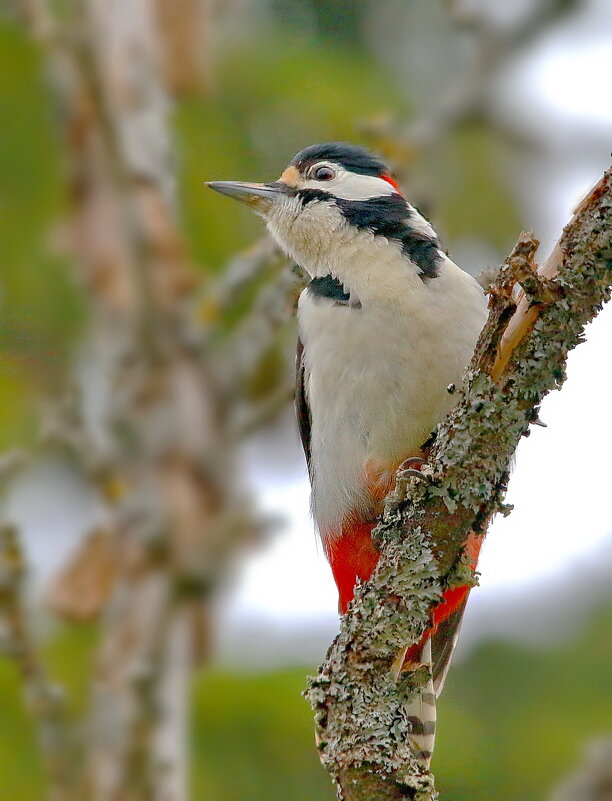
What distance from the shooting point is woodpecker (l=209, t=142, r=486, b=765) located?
3.50 meters

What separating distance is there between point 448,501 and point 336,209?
1.44 metres

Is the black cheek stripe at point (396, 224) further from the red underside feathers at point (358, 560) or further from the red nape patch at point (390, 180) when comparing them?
the red underside feathers at point (358, 560)

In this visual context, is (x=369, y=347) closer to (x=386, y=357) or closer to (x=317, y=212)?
(x=386, y=357)

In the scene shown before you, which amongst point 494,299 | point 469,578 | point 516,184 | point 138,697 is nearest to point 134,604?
point 138,697

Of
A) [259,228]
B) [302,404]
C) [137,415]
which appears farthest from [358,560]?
[259,228]

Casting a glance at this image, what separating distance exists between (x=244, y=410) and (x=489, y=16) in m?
2.55

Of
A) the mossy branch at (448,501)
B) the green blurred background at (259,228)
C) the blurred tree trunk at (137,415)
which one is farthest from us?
the green blurred background at (259,228)

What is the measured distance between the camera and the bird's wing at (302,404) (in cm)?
401

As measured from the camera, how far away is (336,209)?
3.92 m

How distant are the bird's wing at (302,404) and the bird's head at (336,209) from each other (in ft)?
1.04

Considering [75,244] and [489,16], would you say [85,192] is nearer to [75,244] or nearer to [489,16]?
[75,244]

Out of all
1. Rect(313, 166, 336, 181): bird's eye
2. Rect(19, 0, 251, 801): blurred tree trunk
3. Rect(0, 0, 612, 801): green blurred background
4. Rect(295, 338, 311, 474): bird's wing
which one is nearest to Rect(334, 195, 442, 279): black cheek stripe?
Rect(313, 166, 336, 181): bird's eye

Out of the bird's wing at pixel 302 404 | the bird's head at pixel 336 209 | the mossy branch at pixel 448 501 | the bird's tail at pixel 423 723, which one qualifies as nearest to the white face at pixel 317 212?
the bird's head at pixel 336 209

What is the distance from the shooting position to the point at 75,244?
7.38 metres
